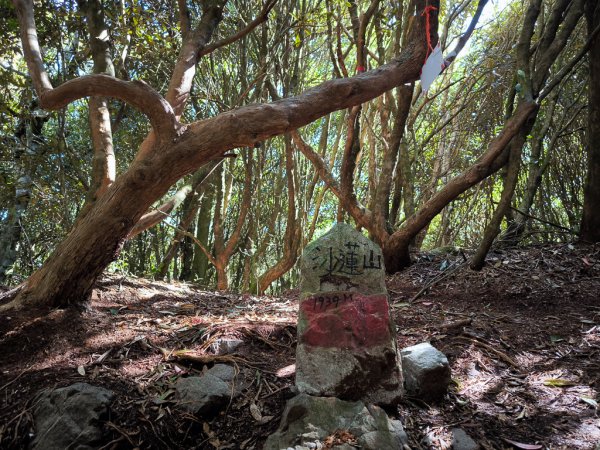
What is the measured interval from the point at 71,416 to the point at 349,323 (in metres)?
1.24

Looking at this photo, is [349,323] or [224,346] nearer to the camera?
[349,323]

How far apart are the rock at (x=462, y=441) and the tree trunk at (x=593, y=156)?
116 inches

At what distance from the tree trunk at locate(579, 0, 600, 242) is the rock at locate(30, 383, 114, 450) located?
4.09m

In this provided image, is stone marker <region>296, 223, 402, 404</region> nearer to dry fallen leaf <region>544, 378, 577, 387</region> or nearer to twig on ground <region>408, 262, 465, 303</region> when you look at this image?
dry fallen leaf <region>544, 378, 577, 387</region>

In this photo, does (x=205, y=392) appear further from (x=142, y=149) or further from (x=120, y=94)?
(x=120, y=94)

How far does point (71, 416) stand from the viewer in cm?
168

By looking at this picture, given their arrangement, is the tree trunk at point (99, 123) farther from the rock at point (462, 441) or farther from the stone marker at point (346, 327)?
the rock at point (462, 441)

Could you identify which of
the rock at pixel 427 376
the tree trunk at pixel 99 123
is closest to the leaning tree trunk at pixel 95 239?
the tree trunk at pixel 99 123

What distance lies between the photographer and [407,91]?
12.6 ft

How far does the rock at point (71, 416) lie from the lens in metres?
1.62

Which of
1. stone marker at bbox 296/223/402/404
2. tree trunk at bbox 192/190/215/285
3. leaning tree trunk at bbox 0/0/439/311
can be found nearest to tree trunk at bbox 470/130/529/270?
leaning tree trunk at bbox 0/0/439/311

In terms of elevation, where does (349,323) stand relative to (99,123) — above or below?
below

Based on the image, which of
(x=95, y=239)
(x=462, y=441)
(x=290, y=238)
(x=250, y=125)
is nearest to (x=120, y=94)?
(x=250, y=125)

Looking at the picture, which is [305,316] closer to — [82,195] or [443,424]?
[443,424]
